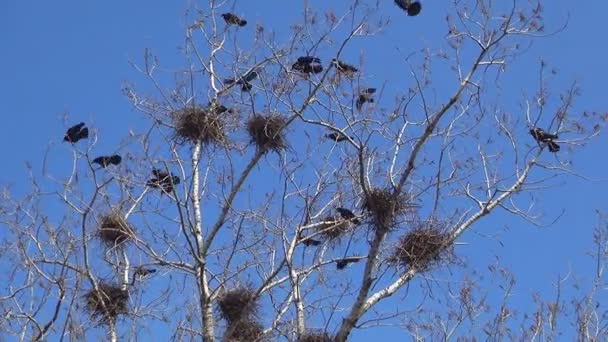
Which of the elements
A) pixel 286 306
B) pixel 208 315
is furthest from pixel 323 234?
pixel 208 315

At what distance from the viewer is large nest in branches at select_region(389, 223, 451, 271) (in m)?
8.36

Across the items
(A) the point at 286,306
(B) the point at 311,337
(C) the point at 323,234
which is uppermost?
(C) the point at 323,234

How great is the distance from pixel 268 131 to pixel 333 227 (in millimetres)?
921

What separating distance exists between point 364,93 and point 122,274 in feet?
8.24

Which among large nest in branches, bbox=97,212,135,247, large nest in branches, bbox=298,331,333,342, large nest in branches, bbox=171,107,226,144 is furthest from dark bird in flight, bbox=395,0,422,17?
large nest in branches, bbox=97,212,135,247

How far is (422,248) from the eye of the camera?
8375mm

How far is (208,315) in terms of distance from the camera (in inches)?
348

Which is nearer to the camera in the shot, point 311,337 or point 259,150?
point 311,337

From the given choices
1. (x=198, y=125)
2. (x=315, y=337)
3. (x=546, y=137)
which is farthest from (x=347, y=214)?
(x=546, y=137)

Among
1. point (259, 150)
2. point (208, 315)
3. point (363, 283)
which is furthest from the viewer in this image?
point (259, 150)

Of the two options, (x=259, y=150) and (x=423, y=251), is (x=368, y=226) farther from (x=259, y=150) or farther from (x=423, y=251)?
(x=259, y=150)

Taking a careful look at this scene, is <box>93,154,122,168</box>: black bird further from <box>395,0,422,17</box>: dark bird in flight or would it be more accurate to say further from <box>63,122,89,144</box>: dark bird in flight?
<box>395,0,422,17</box>: dark bird in flight

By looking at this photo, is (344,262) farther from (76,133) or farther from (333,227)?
(76,133)

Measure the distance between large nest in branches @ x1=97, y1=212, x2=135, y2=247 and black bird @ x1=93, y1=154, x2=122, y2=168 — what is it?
1.40ft
